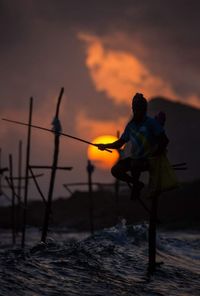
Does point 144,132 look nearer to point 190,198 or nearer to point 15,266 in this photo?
point 15,266

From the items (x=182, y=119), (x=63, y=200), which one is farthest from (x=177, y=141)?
(x=63, y=200)

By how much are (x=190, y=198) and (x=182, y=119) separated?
2074 inches

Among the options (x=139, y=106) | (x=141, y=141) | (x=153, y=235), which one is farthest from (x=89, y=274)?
(x=139, y=106)

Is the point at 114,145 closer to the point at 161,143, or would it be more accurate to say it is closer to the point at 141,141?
the point at 141,141

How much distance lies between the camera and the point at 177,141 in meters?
90.8

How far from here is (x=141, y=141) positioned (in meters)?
7.14

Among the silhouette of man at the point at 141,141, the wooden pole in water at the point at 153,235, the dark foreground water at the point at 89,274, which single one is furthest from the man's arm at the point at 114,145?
the dark foreground water at the point at 89,274

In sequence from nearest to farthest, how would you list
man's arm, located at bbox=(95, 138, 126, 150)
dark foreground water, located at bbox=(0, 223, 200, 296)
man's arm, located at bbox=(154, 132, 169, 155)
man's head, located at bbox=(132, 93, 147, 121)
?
dark foreground water, located at bbox=(0, 223, 200, 296) → man's arm, located at bbox=(154, 132, 169, 155) → man's head, located at bbox=(132, 93, 147, 121) → man's arm, located at bbox=(95, 138, 126, 150)

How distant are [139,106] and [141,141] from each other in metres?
0.58

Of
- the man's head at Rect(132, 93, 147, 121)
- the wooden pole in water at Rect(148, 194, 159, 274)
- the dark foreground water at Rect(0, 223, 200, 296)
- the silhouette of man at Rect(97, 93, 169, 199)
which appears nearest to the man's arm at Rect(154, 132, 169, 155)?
the silhouette of man at Rect(97, 93, 169, 199)

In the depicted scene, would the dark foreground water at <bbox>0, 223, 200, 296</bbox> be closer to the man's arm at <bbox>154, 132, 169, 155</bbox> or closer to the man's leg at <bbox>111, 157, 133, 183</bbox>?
the man's leg at <bbox>111, 157, 133, 183</bbox>

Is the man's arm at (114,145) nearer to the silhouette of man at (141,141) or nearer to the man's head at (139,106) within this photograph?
the silhouette of man at (141,141)

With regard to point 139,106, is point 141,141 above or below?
below

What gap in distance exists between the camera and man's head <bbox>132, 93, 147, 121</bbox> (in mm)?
7297
